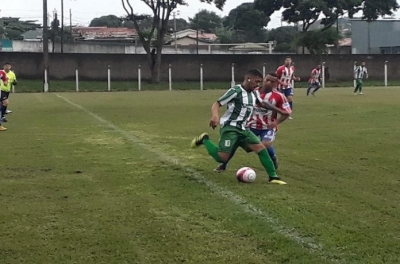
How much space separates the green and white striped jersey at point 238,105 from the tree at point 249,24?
71.1 meters

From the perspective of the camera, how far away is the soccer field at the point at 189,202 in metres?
6.02

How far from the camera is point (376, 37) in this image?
242 feet

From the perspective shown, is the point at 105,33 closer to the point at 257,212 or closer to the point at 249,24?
the point at 249,24

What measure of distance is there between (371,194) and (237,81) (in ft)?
145

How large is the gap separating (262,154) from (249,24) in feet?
254

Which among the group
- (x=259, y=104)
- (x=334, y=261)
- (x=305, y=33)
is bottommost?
(x=334, y=261)

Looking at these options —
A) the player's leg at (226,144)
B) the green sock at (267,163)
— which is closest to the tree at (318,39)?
the player's leg at (226,144)

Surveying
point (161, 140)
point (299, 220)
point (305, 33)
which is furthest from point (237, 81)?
point (299, 220)

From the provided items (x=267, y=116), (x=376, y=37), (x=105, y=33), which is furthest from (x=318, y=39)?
(x=105, y=33)

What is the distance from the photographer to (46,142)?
14453 millimetres

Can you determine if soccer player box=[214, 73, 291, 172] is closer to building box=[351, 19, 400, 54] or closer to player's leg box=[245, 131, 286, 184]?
player's leg box=[245, 131, 286, 184]

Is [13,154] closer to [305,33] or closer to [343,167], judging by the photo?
[343,167]

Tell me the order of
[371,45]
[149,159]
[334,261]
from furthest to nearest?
[371,45]
[149,159]
[334,261]

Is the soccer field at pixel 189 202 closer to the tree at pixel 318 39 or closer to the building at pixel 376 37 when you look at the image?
the tree at pixel 318 39
